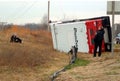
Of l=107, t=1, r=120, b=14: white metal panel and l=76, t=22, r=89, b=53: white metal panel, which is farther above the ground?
l=107, t=1, r=120, b=14: white metal panel

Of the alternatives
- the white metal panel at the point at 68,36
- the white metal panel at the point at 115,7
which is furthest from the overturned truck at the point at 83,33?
the white metal panel at the point at 115,7

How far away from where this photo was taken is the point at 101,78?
13.1 meters

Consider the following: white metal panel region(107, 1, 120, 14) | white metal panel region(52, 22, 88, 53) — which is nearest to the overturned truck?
white metal panel region(52, 22, 88, 53)

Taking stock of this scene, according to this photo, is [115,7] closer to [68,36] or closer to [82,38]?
[82,38]

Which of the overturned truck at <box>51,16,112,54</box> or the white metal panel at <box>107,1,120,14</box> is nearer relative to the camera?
the white metal panel at <box>107,1,120,14</box>

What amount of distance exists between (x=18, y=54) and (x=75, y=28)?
32.5ft

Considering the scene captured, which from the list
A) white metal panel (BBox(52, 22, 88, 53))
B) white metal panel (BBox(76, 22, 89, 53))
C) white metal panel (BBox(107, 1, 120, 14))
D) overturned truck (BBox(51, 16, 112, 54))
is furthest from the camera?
white metal panel (BBox(52, 22, 88, 53))

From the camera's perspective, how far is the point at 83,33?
28344 millimetres

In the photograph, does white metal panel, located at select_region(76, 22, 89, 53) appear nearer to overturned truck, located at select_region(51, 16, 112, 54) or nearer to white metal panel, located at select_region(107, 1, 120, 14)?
overturned truck, located at select_region(51, 16, 112, 54)

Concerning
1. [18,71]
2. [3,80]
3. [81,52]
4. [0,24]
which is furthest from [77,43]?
[0,24]

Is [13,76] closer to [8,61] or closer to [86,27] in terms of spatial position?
[8,61]

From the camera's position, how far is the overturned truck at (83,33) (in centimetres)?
2803

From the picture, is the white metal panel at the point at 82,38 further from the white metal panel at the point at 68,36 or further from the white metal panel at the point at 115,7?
the white metal panel at the point at 115,7

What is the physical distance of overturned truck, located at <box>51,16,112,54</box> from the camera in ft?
92.0
